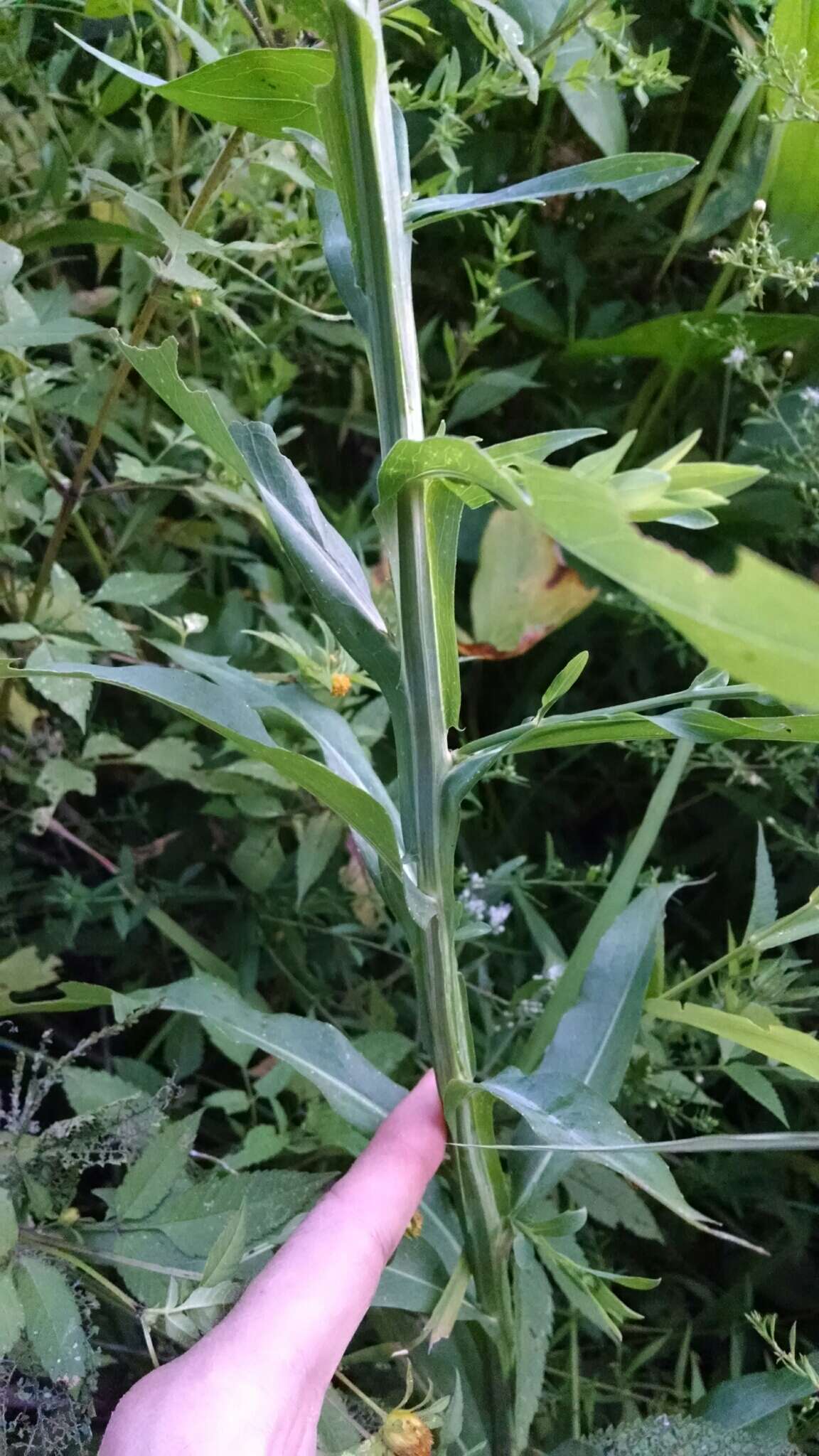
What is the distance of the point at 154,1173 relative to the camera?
0.44 m

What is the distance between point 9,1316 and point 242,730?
253mm

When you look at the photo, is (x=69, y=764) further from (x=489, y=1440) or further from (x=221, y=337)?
(x=489, y=1440)

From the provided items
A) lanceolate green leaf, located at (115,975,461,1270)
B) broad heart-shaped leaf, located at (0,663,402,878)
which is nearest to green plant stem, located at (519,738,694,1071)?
lanceolate green leaf, located at (115,975,461,1270)

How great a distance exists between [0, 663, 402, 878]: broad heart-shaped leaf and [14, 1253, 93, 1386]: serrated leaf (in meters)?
0.24

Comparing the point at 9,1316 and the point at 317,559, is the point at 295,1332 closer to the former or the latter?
the point at 9,1316

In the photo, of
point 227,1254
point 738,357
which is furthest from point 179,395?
point 738,357

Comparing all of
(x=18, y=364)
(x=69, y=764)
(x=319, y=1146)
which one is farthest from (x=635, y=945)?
(x=18, y=364)

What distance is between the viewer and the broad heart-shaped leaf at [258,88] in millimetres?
286

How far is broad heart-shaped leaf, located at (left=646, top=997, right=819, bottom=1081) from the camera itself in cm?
37

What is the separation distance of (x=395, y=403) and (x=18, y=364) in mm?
309

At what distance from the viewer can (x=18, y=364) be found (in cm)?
51

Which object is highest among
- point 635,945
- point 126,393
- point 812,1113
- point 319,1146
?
point 126,393

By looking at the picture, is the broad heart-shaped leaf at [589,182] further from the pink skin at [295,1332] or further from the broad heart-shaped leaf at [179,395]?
the pink skin at [295,1332]

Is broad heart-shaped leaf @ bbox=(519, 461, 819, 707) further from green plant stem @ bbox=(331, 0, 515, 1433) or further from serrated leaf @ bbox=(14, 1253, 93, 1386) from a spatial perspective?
serrated leaf @ bbox=(14, 1253, 93, 1386)
